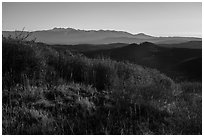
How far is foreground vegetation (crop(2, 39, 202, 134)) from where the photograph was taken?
4.76m

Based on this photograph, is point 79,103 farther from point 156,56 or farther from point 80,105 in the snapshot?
point 156,56

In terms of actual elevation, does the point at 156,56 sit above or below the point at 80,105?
below

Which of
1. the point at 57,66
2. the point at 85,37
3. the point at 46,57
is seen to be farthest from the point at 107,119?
the point at 85,37

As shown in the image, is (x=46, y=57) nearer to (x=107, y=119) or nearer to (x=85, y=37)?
(x=107, y=119)

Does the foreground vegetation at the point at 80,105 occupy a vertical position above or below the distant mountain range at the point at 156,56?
above

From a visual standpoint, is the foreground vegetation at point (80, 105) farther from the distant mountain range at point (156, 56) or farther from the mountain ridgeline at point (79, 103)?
the distant mountain range at point (156, 56)

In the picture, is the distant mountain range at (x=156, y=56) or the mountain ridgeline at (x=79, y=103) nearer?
the mountain ridgeline at (x=79, y=103)

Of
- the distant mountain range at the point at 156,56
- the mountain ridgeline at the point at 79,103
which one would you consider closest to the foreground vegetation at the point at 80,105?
the mountain ridgeline at the point at 79,103

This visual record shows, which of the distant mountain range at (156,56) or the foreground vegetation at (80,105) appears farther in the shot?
the distant mountain range at (156,56)

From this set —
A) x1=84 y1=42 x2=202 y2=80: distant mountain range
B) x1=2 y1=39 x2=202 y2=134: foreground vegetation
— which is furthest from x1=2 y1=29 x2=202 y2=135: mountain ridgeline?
x1=84 y1=42 x2=202 y2=80: distant mountain range

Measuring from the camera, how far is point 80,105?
5.65 m

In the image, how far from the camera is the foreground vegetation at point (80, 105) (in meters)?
4.76

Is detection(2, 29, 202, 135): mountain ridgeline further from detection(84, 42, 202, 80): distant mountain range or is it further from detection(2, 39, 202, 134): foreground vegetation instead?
detection(84, 42, 202, 80): distant mountain range

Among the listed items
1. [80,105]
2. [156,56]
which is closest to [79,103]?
[80,105]
